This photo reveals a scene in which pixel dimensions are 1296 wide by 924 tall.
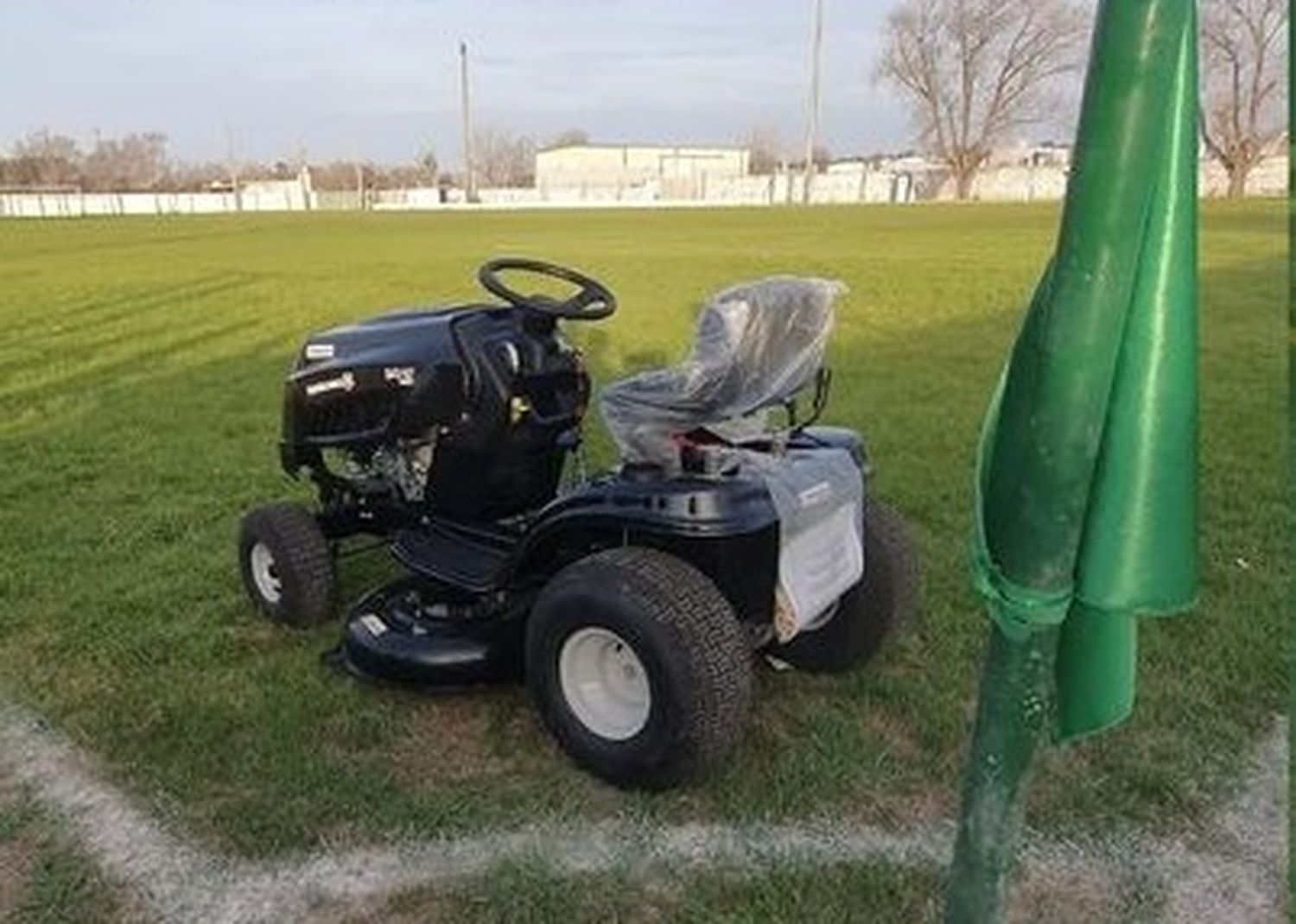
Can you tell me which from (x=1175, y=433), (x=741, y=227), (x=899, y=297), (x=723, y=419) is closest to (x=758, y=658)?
(x=723, y=419)

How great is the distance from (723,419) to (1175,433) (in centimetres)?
184

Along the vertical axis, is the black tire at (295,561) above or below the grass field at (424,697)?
above

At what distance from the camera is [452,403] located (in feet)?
12.3

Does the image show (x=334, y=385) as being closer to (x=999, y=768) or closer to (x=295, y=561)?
(x=295, y=561)

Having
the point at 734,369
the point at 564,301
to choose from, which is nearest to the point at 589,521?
the point at 734,369

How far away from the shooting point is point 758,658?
3.88 metres

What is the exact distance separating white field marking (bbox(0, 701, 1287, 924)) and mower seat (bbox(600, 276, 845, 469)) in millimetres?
974

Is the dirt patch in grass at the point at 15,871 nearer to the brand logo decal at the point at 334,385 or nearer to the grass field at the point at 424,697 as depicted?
the grass field at the point at 424,697

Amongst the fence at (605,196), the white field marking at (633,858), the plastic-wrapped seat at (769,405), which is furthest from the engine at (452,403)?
the fence at (605,196)

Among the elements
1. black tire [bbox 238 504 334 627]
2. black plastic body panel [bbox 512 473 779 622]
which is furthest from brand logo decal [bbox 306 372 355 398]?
black plastic body panel [bbox 512 473 779 622]

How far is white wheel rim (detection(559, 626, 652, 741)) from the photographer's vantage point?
315 centimetres

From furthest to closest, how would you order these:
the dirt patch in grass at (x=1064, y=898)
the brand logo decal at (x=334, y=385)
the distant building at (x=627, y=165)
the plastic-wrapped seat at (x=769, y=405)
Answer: the distant building at (x=627, y=165), the brand logo decal at (x=334, y=385), the plastic-wrapped seat at (x=769, y=405), the dirt patch in grass at (x=1064, y=898)

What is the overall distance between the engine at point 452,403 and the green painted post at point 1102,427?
2.45 meters

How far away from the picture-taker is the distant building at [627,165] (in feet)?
324
